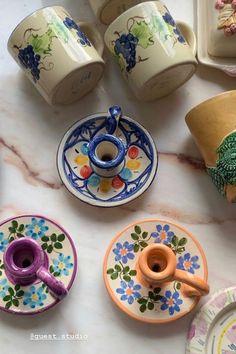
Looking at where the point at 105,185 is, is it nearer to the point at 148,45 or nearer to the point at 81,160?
the point at 81,160

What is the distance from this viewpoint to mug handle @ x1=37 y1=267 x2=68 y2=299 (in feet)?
2.74

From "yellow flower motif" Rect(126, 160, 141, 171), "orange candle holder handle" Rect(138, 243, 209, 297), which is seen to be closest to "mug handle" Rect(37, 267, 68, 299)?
"orange candle holder handle" Rect(138, 243, 209, 297)

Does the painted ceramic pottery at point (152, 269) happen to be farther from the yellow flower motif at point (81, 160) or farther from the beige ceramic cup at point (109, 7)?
the beige ceramic cup at point (109, 7)

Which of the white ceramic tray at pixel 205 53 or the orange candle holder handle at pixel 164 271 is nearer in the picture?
the orange candle holder handle at pixel 164 271

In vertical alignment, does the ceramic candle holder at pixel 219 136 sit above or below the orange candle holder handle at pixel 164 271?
above

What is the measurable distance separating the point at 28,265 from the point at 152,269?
18 centimetres

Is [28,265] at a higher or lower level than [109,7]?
lower

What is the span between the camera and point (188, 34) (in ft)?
3.27

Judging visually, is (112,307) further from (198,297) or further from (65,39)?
(65,39)

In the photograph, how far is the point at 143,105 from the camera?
3.31 ft

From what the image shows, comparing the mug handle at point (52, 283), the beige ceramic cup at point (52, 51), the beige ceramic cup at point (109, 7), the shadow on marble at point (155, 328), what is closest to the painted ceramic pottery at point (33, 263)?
the mug handle at point (52, 283)

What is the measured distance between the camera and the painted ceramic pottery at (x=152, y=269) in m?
0.88

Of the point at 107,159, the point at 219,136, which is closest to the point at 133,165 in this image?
the point at 107,159

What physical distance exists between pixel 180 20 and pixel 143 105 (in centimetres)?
16
